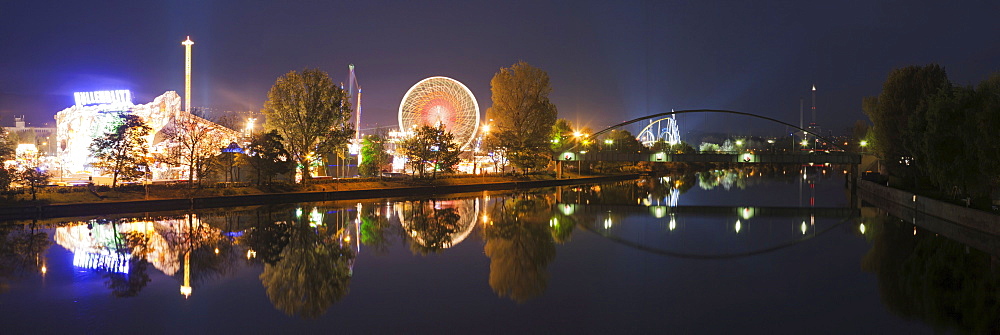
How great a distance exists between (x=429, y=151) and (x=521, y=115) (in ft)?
50.1

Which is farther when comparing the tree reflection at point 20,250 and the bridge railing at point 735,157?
the bridge railing at point 735,157

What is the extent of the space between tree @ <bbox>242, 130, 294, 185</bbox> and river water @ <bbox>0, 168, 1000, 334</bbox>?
336 inches

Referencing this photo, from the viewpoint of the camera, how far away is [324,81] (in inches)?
2219

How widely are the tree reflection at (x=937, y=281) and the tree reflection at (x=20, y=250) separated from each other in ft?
83.7

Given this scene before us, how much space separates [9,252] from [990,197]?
44013 mm

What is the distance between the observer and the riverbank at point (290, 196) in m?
39.1

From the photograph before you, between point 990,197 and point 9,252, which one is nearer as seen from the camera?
point 9,252

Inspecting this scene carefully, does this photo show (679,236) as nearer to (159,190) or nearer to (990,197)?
(990,197)

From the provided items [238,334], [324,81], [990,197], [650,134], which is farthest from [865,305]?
[650,134]

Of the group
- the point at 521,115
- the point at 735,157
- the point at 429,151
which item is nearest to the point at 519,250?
the point at 429,151

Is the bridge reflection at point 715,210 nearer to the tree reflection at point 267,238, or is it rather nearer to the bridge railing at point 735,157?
the tree reflection at point 267,238

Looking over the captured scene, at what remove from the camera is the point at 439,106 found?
7838 cm

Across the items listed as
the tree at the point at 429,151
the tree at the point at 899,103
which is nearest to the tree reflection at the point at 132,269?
the tree at the point at 429,151

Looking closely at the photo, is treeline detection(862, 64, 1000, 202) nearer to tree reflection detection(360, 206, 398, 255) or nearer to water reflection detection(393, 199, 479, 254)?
water reflection detection(393, 199, 479, 254)
